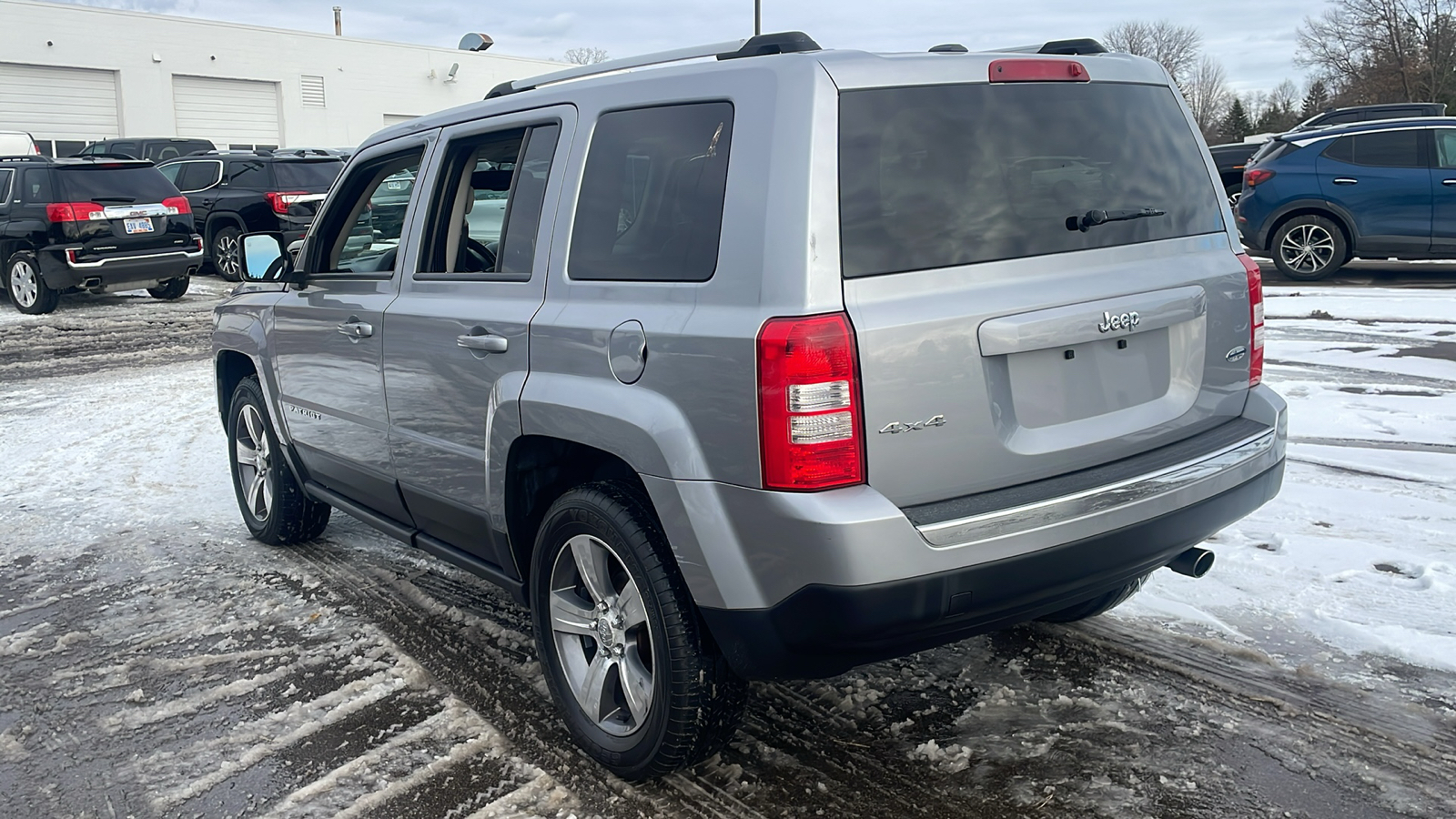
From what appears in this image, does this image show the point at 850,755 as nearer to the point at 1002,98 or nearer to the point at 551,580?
the point at 551,580

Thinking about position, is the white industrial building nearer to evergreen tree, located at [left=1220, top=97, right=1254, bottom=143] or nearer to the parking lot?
the parking lot

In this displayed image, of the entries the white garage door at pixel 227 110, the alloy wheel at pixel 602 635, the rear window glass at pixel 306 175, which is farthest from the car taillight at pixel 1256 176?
the white garage door at pixel 227 110

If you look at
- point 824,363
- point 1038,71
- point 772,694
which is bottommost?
point 772,694

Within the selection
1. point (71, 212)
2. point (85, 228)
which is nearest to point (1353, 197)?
point (85, 228)

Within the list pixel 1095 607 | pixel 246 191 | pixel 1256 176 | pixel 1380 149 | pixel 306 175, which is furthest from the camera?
pixel 306 175

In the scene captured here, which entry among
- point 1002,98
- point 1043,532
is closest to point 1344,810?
point 1043,532

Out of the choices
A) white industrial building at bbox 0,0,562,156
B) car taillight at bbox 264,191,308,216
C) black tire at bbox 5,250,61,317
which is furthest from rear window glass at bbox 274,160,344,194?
white industrial building at bbox 0,0,562,156

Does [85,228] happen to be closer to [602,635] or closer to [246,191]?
[246,191]

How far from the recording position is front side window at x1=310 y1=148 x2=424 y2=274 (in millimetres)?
4156

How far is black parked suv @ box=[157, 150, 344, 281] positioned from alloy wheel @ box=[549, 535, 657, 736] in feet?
48.6

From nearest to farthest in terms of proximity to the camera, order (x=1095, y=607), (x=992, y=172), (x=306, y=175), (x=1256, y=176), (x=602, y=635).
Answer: (x=992, y=172), (x=602, y=635), (x=1095, y=607), (x=1256, y=176), (x=306, y=175)

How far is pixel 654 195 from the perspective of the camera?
2.99 meters

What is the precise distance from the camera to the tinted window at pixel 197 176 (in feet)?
57.7

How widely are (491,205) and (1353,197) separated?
467 inches
